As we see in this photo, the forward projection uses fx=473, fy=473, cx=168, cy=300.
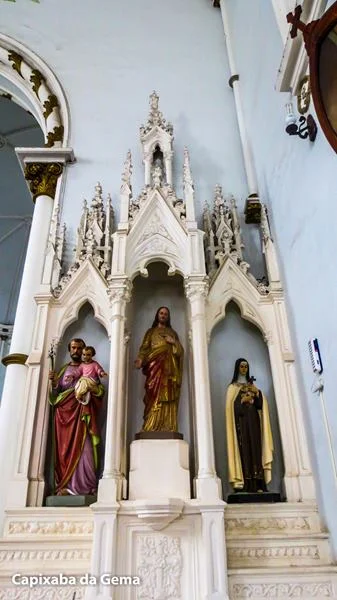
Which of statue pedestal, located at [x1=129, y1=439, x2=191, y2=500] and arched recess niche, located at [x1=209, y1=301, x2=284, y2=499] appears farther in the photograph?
arched recess niche, located at [x1=209, y1=301, x2=284, y2=499]

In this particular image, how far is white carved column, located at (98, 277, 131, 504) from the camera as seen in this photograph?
11.2 feet

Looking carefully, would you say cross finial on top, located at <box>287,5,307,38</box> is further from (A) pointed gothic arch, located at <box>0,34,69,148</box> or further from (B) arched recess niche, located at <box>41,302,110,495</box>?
(A) pointed gothic arch, located at <box>0,34,69,148</box>

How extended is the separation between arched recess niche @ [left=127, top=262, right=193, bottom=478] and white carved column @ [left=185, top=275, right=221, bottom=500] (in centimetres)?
37

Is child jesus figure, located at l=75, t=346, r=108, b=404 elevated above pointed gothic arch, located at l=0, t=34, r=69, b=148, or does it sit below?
below

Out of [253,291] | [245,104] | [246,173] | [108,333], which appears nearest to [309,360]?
[253,291]

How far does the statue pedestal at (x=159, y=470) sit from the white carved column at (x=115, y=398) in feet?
0.41

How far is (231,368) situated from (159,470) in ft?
3.95

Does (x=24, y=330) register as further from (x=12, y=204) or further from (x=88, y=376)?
(x=12, y=204)

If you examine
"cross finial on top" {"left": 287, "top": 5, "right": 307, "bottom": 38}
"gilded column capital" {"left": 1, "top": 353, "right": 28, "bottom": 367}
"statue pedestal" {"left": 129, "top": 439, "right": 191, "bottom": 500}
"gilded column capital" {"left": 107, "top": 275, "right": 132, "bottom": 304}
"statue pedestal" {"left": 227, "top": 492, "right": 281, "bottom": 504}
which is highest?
"cross finial on top" {"left": 287, "top": 5, "right": 307, "bottom": 38}

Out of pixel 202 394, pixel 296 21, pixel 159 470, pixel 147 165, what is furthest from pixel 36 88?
pixel 159 470

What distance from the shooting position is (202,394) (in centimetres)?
375

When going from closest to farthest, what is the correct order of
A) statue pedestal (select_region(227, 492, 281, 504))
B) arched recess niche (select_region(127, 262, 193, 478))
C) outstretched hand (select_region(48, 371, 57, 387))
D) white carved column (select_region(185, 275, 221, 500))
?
white carved column (select_region(185, 275, 221, 500)) < statue pedestal (select_region(227, 492, 281, 504)) < outstretched hand (select_region(48, 371, 57, 387)) < arched recess niche (select_region(127, 262, 193, 478))

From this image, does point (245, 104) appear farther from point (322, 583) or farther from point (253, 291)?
point (322, 583)

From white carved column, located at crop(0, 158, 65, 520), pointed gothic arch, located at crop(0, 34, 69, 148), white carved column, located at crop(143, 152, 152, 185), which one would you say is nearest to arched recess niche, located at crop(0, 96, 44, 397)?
pointed gothic arch, located at crop(0, 34, 69, 148)
